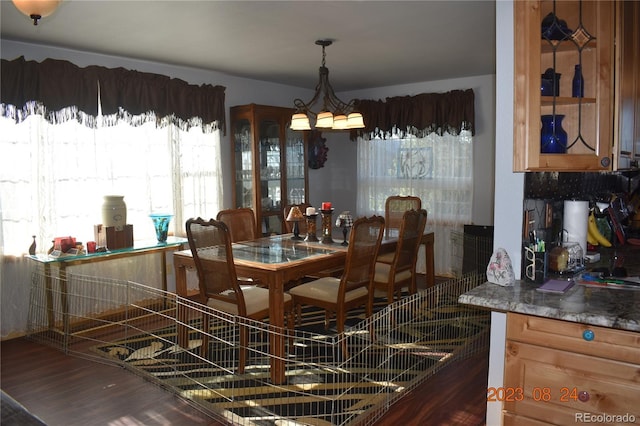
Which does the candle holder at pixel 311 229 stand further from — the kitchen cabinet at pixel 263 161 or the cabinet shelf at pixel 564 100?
the cabinet shelf at pixel 564 100

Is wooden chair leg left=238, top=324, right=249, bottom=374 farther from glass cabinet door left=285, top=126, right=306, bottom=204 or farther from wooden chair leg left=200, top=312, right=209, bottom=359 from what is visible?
glass cabinet door left=285, top=126, right=306, bottom=204

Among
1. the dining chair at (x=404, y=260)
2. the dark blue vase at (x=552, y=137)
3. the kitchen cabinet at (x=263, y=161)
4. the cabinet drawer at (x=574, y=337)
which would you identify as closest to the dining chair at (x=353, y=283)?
the dining chair at (x=404, y=260)

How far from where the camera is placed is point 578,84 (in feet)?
6.64

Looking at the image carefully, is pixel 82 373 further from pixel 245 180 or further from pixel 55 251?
pixel 245 180

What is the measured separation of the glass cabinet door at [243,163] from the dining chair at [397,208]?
1.44 meters

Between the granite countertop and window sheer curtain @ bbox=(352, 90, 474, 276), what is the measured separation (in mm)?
3126

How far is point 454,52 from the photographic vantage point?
13.8 ft

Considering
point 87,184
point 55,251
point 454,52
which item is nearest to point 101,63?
point 87,184

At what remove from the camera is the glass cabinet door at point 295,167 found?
5488mm

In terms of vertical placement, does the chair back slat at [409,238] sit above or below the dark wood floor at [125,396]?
above

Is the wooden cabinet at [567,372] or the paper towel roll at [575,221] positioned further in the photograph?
the paper towel roll at [575,221]

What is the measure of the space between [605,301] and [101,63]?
4.12 meters

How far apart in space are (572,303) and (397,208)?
10.5 ft

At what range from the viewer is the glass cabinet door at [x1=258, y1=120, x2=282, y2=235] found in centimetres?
517
